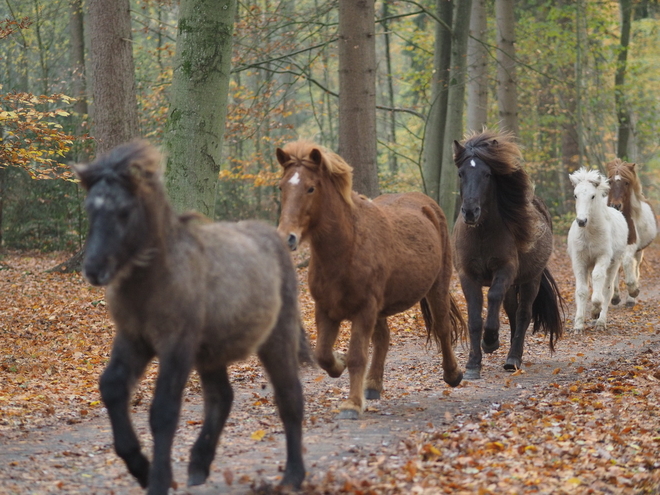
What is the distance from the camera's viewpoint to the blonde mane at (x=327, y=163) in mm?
6649

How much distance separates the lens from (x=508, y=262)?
29.8 ft

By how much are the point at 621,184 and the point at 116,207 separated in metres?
13.8

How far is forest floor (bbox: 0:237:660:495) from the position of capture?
475 cm

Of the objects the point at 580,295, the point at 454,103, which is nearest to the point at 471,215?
the point at 580,295

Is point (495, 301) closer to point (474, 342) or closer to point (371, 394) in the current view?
point (474, 342)

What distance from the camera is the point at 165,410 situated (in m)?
3.85

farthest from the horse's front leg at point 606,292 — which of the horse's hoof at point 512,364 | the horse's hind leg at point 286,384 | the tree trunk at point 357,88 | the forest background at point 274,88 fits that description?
the horse's hind leg at point 286,384

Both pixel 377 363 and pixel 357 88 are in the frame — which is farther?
pixel 357 88

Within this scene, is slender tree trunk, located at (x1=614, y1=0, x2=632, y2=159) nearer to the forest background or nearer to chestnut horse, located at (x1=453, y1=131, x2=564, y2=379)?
the forest background

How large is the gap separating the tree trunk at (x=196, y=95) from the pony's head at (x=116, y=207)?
517 cm

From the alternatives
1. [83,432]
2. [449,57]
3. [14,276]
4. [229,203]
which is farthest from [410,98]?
[83,432]

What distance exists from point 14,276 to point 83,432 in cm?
1069

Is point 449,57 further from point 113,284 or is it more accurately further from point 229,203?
point 113,284

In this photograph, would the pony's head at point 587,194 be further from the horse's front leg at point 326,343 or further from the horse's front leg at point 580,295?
the horse's front leg at point 326,343
